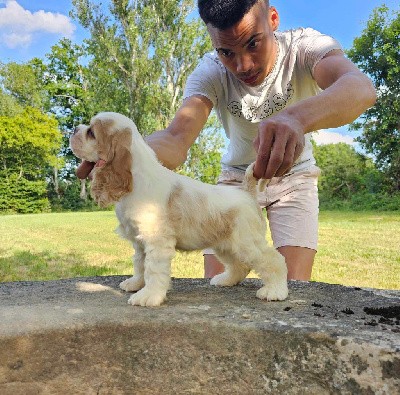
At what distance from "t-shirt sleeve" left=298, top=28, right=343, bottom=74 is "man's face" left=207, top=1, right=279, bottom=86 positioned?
21 cm

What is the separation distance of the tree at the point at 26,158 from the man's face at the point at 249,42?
29291mm

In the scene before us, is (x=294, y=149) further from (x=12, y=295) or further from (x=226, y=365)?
(x=12, y=295)

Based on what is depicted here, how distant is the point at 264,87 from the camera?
2.99 m

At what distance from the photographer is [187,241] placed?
2.10 metres

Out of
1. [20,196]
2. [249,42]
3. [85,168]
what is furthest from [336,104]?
[20,196]

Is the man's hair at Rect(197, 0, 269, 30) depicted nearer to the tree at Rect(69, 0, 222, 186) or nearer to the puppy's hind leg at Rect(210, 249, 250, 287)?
the puppy's hind leg at Rect(210, 249, 250, 287)

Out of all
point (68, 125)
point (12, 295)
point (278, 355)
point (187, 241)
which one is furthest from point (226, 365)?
point (68, 125)

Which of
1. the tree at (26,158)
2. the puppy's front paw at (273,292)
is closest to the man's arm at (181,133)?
the puppy's front paw at (273,292)

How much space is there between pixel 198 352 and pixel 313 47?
76.6 inches

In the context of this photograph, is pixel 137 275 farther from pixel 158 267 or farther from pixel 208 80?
pixel 208 80

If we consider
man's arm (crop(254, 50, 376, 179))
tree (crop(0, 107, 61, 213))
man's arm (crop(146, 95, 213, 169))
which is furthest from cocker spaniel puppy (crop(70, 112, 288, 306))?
tree (crop(0, 107, 61, 213))

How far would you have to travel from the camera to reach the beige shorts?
3.23 m

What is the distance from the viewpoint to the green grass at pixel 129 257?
7.19m

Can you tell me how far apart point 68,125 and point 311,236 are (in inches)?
1331
